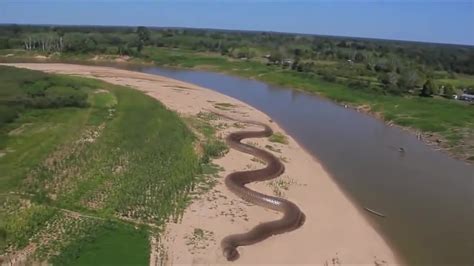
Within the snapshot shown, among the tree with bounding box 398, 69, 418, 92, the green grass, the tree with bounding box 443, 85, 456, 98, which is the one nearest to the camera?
the green grass

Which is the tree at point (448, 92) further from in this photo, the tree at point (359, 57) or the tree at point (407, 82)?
the tree at point (359, 57)

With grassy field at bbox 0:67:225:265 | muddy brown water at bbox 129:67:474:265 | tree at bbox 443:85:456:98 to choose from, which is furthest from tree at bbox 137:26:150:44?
grassy field at bbox 0:67:225:265

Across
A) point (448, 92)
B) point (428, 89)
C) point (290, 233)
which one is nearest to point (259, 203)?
point (290, 233)

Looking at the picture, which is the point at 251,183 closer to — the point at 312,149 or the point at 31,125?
the point at 312,149

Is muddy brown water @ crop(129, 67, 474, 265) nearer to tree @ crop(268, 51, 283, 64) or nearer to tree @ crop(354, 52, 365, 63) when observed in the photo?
tree @ crop(268, 51, 283, 64)

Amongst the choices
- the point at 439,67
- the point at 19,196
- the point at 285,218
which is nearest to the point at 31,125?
the point at 19,196

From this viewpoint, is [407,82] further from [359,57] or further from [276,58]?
[359,57]
